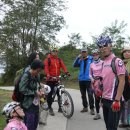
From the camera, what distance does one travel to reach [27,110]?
7.63 meters

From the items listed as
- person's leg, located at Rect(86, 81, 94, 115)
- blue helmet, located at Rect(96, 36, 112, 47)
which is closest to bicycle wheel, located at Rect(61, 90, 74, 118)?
person's leg, located at Rect(86, 81, 94, 115)

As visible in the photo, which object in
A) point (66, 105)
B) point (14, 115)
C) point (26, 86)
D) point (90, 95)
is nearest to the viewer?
point (14, 115)

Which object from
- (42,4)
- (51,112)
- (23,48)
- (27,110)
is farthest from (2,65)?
(27,110)

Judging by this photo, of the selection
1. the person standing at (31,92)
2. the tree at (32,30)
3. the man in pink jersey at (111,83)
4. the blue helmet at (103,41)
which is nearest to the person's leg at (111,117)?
the man in pink jersey at (111,83)

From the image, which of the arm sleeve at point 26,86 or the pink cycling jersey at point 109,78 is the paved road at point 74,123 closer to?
the arm sleeve at point 26,86

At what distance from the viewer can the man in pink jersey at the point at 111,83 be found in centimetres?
716

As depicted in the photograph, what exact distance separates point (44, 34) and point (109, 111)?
1270 inches

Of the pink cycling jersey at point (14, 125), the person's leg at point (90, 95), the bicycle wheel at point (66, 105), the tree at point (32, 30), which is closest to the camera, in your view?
the pink cycling jersey at point (14, 125)

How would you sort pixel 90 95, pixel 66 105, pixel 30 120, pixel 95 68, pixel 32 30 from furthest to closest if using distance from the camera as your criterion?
1. pixel 32 30
2. pixel 90 95
3. pixel 66 105
4. pixel 95 68
5. pixel 30 120

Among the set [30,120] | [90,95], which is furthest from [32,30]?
[30,120]

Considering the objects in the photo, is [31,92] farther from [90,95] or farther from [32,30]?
[32,30]

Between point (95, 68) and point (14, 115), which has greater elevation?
point (95, 68)

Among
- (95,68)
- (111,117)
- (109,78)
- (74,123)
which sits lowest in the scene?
(74,123)

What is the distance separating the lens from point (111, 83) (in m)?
7.31
